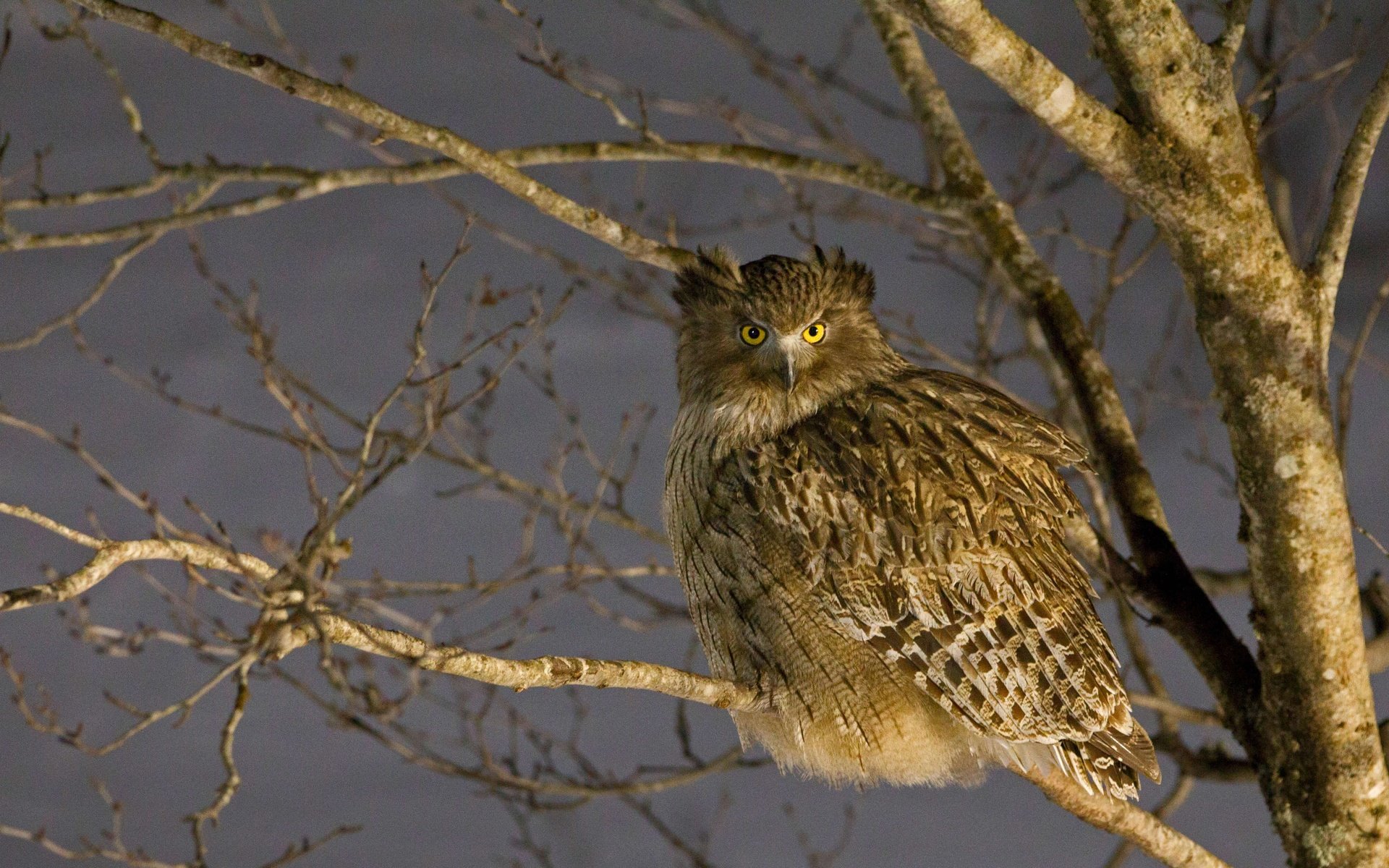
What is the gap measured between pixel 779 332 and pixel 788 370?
95 millimetres

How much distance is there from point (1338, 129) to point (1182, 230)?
2226mm

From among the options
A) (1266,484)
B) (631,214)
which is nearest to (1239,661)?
(1266,484)

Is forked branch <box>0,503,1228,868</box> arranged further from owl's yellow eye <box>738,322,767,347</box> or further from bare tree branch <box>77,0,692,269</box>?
bare tree branch <box>77,0,692,269</box>

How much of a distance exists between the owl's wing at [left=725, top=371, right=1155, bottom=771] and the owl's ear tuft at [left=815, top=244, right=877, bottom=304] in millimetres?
279

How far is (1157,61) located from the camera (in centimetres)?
277

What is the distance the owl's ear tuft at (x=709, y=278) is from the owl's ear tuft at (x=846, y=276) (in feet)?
0.65

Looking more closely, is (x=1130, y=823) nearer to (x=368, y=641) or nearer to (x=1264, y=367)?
(x=1264, y=367)

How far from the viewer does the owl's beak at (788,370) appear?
2793mm

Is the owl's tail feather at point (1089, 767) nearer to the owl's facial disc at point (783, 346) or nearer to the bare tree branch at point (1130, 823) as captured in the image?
the bare tree branch at point (1130, 823)

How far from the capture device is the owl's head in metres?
2.85

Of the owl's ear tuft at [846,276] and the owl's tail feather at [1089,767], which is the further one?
the owl's ear tuft at [846,276]

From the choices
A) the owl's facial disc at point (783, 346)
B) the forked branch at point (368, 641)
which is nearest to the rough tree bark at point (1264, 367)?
the owl's facial disc at point (783, 346)

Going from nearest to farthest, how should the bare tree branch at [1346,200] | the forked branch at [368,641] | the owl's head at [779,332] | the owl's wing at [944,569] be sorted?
1. the forked branch at [368,641]
2. the owl's wing at [944,569]
3. the owl's head at [779,332]
4. the bare tree branch at [1346,200]

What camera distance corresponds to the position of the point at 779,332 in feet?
9.34
